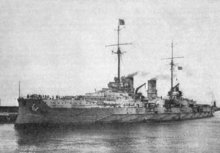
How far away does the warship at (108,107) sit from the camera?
34312 mm

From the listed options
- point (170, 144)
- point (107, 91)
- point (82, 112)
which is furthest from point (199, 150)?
point (107, 91)

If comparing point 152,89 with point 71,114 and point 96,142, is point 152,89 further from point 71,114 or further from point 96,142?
point 96,142

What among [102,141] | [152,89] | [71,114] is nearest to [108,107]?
[71,114]

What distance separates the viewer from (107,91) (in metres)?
39.6

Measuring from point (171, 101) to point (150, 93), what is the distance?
3.27 meters

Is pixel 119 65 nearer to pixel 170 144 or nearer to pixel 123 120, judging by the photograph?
pixel 123 120

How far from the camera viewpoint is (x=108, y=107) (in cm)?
3772

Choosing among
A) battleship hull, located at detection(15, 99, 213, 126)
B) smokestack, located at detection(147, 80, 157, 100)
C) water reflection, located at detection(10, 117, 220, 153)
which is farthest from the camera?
smokestack, located at detection(147, 80, 157, 100)

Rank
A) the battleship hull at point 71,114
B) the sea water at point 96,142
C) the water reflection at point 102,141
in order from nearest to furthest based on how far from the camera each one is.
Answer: the sea water at point 96,142 < the water reflection at point 102,141 < the battleship hull at point 71,114

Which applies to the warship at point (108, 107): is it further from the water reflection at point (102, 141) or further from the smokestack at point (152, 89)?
the water reflection at point (102, 141)

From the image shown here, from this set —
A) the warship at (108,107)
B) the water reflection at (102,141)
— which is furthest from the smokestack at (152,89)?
the water reflection at (102,141)

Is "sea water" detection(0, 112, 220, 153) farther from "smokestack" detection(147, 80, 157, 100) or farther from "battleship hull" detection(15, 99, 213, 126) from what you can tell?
"smokestack" detection(147, 80, 157, 100)

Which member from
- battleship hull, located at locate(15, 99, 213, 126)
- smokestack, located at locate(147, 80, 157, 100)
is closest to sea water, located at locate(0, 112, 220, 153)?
battleship hull, located at locate(15, 99, 213, 126)

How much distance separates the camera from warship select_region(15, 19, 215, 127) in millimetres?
34312
